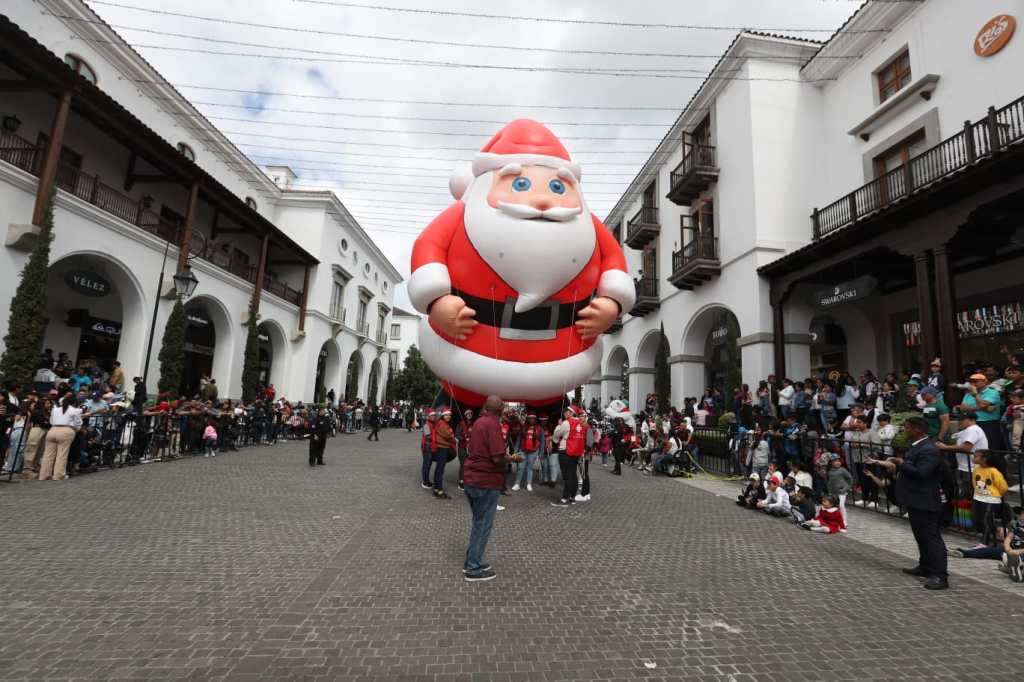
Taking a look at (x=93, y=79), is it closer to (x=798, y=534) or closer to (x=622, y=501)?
(x=622, y=501)

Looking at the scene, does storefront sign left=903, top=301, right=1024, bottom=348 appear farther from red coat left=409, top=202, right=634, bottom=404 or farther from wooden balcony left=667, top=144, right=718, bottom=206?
red coat left=409, top=202, right=634, bottom=404

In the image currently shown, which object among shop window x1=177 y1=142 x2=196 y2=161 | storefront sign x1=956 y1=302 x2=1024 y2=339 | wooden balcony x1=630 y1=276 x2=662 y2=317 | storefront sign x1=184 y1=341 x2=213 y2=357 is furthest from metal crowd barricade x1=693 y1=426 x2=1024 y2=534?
shop window x1=177 y1=142 x2=196 y2=161

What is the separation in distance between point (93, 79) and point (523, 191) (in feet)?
60.2

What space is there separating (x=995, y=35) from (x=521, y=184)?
39.9 feet

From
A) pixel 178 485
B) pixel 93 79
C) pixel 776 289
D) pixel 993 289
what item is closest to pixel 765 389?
pixel 776 289

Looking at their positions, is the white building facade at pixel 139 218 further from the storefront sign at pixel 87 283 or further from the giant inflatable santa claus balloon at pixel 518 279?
the giant inflatable santa claus balloon at pixel 518 279

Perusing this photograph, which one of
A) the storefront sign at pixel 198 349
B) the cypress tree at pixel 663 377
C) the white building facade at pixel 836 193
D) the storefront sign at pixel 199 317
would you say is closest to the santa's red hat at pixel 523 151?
the white building facade at pixel 836 193

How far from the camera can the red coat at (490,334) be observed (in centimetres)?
686

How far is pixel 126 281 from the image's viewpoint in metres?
15.2

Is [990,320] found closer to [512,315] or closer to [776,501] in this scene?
[776,501]

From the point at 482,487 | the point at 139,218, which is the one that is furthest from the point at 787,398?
the point at 139,218

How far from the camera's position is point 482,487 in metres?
4.61

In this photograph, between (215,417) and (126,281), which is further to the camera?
(126,281)

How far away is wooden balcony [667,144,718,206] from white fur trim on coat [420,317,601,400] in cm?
1323
